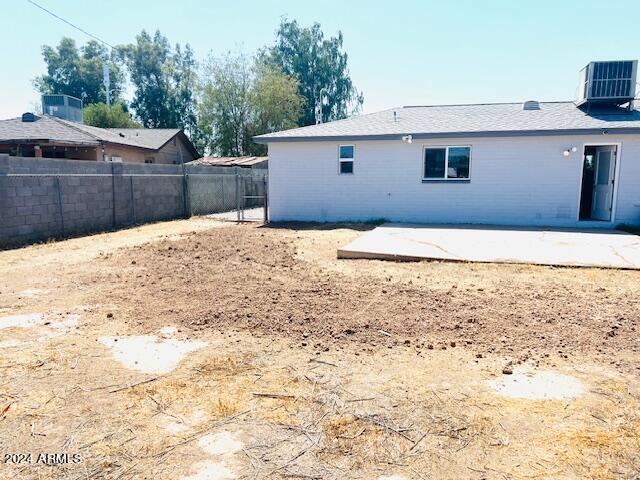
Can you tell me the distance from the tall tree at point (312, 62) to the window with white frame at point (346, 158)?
28590 mm

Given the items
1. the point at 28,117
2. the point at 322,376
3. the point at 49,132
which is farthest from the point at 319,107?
the point at 322,376

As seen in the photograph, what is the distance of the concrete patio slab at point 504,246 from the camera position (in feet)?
24.1

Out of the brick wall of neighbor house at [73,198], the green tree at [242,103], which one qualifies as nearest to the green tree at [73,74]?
the green tree at [242,103]

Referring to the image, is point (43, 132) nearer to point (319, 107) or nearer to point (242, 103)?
point (242, 103)

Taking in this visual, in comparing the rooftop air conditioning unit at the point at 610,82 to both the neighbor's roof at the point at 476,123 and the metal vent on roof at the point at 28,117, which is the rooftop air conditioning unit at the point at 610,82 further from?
the metal vent on roof at the point at 28,117

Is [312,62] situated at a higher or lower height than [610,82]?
higher

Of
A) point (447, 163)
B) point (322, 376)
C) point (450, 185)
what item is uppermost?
point (447, 163)

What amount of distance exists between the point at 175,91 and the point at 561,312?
4733 centimetres

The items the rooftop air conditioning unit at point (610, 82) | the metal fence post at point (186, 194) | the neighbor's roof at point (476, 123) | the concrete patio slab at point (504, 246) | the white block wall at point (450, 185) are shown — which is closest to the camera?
the concrete patio slab at point (504, 246)

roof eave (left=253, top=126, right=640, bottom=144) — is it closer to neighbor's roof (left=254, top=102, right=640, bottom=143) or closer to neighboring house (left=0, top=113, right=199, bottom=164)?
neighbor's roof (left=254, top=102, right=640, bottom=143)

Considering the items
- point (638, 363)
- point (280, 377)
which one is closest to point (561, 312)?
point (638, 363)

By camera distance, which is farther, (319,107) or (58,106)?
(319,107)

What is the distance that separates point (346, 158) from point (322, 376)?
10.4 meters

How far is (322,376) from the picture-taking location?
3.33 meters
